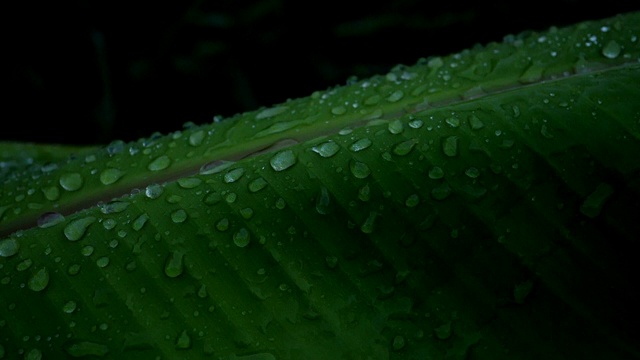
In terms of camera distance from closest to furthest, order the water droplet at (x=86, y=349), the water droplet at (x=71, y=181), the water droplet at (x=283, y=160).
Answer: the water droplet at (x=86, y=349), the water droplet at (x=283, y=160), the water droplet at (x=71, y=181)

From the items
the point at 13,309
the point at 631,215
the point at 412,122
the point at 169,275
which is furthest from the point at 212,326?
the point at 631,215

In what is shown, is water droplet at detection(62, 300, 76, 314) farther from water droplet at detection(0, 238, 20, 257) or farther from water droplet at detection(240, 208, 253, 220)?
water droplet at detection(240, 208, 253, 220)

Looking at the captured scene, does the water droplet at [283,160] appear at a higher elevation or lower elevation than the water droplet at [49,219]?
higher

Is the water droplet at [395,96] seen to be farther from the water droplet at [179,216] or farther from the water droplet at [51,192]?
the water droplet at [51,192]

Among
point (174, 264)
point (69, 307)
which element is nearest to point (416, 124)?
point (174, 264)

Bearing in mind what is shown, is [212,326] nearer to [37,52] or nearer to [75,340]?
[75,340]

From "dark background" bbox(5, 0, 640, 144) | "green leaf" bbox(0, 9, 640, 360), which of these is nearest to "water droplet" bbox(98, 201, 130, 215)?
"green leaf" bbox(0, 9, 640, 360)

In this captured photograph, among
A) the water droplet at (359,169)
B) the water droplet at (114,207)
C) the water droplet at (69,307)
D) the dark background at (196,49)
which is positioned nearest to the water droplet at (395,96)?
the water droplet at (359,169)
